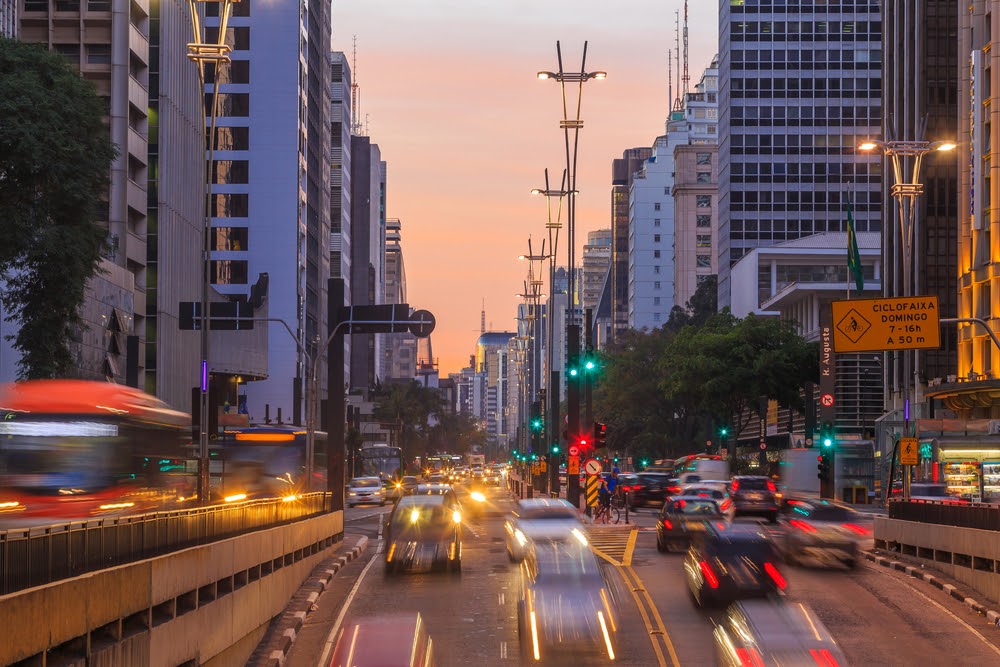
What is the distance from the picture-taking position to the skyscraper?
146250mm

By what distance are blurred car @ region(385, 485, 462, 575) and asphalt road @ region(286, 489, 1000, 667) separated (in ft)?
1.20

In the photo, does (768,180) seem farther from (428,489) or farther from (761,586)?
(761,586)

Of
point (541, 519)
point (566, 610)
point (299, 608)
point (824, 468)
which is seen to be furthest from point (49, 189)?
point (824, 468)

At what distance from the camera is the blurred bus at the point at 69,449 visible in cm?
2870

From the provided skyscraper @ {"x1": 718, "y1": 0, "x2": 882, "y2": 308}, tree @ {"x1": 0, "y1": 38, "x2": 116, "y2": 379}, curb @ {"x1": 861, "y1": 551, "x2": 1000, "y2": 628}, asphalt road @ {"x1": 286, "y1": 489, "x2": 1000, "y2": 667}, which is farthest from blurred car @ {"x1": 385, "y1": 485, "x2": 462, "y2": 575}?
skyscraper @ {"x1": 718, "y1": 0, "x2": 882, "y2": 308}

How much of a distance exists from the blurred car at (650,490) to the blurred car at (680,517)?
2829 cm

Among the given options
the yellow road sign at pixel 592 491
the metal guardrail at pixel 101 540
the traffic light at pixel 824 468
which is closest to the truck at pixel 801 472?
the traffic light at pixel 824 468

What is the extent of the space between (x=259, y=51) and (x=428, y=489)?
3407 inches

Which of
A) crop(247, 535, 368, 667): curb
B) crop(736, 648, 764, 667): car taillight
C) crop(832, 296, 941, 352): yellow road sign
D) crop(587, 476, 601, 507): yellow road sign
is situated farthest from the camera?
crop(587, 476, 601, 507): yellow road sign

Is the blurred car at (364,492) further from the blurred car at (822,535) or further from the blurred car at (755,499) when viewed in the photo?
the blurred car at (822,535)

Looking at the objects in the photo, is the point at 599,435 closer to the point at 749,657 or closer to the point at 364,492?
the point at 364,492

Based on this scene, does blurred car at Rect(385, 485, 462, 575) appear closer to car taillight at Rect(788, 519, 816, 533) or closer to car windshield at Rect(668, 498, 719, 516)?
car windshield at Rect(668, 498, 719, 516)

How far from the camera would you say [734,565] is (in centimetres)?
Result: 2273

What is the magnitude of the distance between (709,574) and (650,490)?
41955 mm
